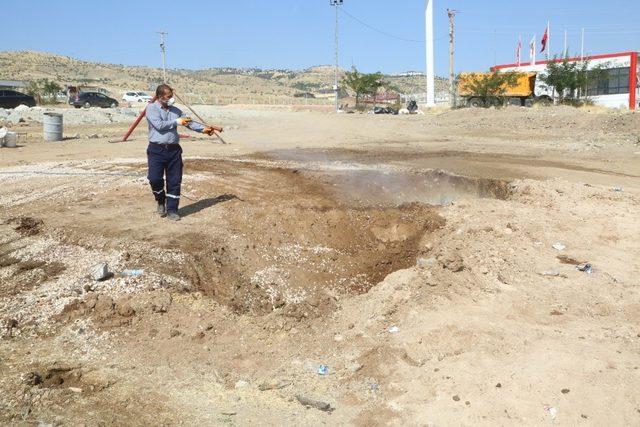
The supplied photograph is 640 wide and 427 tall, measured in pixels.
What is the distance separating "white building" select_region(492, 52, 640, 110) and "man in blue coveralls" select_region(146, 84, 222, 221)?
37.6m

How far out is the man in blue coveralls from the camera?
21.6 feet

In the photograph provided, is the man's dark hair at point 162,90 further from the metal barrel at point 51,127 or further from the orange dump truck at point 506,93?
the orange dump truck at point 506,93

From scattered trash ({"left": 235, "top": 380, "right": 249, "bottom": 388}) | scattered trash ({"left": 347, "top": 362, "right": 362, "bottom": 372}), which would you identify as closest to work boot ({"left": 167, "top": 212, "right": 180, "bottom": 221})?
scattered trash ({"left": 235, "top": 380, "right": 249, "bottom": 388})

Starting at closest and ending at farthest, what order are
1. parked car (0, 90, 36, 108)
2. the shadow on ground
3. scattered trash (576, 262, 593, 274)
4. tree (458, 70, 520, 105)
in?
scattered trash (576, 262, 593, 274)
the shadow on ground
parked car (0, 90, 36, 108)
tree (458, 70, 520, 105)

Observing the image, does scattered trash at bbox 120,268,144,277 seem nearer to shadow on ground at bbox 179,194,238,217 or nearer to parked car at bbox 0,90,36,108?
shadow on ground at bbox 179,194,238,217

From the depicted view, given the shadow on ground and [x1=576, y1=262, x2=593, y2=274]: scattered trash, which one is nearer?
[x1=576, y1=262, x2=593, y2=274]: scattered trash

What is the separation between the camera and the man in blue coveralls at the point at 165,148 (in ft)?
21.6

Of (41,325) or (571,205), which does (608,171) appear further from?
(41,325)

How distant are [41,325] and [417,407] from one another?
2.74 meters

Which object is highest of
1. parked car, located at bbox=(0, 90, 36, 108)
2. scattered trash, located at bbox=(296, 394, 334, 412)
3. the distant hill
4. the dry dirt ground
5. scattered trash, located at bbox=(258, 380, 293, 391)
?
the distant hill

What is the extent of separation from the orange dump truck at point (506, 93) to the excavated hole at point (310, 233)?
2878 cm

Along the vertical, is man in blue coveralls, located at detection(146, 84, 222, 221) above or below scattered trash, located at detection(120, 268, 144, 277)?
above

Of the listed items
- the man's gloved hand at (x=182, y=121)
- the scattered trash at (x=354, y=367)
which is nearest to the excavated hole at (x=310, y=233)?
the scattered trash at (x=354, y=367)

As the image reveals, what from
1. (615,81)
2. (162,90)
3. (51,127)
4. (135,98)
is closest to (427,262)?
(162,90)
